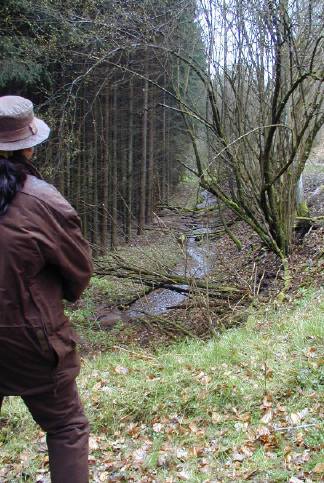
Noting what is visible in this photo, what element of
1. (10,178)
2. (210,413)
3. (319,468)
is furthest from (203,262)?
(10,178)

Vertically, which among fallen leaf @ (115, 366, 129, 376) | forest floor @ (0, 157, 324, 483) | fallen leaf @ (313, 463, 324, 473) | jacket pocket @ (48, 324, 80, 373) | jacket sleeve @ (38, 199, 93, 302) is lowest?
fallen leaf @ (115, 366, 129, 376)

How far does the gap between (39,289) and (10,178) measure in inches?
22.4

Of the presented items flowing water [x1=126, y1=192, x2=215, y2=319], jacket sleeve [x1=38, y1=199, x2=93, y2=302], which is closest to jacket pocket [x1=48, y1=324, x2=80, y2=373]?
jacket sleeve [x1=38, y1=199, x2=93, y2=302]

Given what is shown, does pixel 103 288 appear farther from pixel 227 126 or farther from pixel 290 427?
pixel 290 427

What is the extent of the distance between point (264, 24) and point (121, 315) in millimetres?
Result: 6782

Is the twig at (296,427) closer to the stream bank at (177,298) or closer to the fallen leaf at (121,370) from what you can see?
the fallen leaf at (121,370)

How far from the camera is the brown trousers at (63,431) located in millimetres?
2703

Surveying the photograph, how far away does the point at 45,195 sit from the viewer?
8.55 feet

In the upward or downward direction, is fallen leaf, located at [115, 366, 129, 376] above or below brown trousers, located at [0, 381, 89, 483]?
below

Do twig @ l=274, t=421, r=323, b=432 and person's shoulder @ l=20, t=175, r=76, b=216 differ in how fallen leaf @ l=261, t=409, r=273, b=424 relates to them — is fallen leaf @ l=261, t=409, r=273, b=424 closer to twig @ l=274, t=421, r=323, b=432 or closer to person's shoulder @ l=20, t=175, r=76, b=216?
twig @ l=274, t=421, r=323, b=432

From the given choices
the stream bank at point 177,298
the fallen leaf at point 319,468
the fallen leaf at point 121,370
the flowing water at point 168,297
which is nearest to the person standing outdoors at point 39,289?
the fallen leaf at point 319,468

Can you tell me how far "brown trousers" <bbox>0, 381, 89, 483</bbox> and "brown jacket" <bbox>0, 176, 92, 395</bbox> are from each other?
0.09 m

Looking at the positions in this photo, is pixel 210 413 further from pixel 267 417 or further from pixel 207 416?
pixel 267 417

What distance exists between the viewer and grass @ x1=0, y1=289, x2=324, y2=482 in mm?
3715
